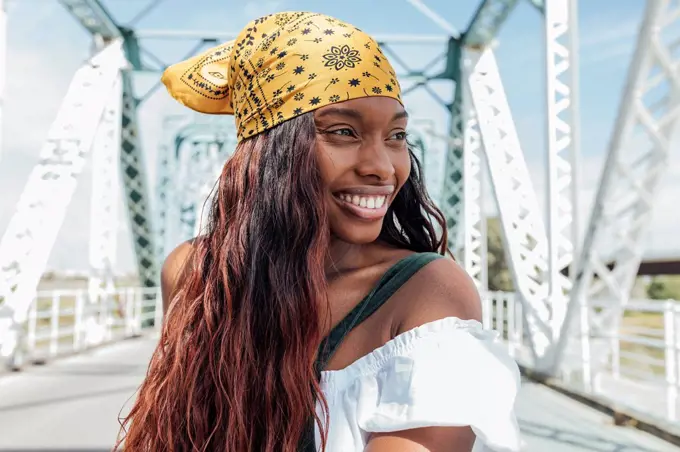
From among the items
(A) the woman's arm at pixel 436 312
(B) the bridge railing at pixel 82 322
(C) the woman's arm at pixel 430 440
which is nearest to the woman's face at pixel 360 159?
(A) the woman's arm at pixel 436 312

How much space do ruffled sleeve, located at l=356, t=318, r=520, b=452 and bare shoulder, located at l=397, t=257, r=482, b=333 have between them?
16 mm

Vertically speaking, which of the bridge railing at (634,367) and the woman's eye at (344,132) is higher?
the woman's eye at (344,132)

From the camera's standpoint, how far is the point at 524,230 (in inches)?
302

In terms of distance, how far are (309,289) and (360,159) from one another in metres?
0.21

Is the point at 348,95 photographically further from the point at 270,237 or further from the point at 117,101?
the point at 117,101

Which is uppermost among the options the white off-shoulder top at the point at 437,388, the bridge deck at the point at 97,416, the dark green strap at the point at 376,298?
the dark green strap at the point at 376,298

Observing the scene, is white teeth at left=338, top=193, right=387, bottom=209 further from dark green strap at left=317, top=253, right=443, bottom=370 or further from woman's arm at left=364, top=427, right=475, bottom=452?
woman's arm at left=364, top=427, right=475, bottom=452

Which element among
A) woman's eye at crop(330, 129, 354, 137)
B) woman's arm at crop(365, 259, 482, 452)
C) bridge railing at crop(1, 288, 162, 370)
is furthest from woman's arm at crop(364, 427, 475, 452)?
bridge railing at crop(1, 288, 162, 370)

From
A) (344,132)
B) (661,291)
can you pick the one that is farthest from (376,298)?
(661,291)

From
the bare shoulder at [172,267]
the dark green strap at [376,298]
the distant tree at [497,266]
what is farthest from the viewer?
the distant tree at [497,266]

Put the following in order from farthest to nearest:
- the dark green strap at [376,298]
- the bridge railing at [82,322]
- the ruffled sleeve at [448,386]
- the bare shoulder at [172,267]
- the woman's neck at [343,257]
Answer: the bridge railing at [82,322] → the bare shoulder at [172,267] → the woman's neck at [343,257] → the dark green strap at [376,298] → the ruffled sleeve at [448,386]

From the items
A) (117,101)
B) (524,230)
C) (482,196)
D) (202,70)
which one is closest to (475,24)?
(482,196)

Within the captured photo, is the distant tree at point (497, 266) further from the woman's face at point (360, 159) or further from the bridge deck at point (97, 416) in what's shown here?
the woman's face at point (360, 159)

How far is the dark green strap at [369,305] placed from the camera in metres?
Answer: 0.96
